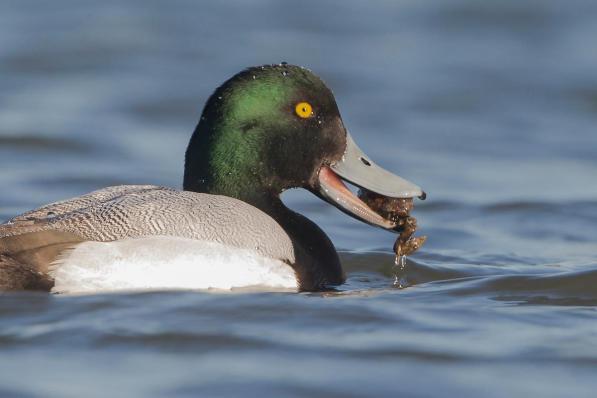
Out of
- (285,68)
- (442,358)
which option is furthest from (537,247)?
(442,358)

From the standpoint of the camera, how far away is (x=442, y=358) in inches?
277

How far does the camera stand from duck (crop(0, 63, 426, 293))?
755 cm

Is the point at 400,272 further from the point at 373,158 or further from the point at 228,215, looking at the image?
the point at 373,158

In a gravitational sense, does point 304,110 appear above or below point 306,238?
above

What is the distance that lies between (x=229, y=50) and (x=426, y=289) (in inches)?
342

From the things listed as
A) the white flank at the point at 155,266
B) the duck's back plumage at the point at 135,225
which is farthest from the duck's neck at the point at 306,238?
the white flank at the point at 155,266

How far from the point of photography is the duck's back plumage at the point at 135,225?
7508 millimetres

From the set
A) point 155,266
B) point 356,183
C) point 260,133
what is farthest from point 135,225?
point 356,183

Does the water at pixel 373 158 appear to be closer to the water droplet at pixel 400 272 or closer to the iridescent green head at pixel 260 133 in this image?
the water droplet at pixel 400 272

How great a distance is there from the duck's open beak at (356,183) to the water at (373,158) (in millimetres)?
488

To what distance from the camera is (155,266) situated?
300 inches

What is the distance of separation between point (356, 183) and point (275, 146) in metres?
0.59

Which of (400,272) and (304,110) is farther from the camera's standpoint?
(400,272)

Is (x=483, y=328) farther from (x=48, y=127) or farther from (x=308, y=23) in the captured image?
(x=308, y=23)
